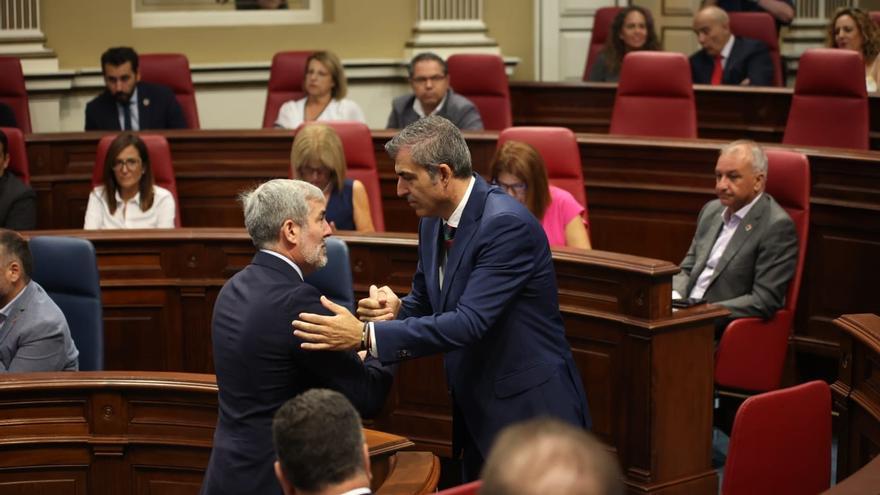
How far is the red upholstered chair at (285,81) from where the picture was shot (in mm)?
7129

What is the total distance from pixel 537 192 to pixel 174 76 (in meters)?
3.26

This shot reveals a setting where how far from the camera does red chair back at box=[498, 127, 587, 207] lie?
5.19 metres

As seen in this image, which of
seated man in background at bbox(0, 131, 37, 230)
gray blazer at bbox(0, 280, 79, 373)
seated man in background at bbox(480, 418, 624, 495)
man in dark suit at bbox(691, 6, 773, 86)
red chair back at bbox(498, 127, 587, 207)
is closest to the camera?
seated man in background at bbox(480, 418, 624, 495)

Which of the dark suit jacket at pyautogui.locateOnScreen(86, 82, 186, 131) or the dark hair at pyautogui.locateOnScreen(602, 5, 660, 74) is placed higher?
the dark hair at pyautogui.locateOnScreen(602, 5, 660, 74)

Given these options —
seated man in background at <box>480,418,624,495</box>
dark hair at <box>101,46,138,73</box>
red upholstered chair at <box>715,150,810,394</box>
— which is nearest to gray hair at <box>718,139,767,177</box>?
red upholstered chair at <box>715,150,810,394</box>

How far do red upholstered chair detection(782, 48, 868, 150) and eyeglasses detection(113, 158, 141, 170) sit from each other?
3005 mm

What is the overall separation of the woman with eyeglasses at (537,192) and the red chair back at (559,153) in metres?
0.50

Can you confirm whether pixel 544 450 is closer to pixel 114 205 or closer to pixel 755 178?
pixel 755 178

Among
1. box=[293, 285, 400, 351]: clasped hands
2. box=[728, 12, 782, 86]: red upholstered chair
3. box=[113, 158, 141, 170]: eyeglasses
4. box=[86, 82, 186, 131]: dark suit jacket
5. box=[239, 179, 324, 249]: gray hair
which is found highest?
Answer: box=[728, 12, 782, 86]: red upholstered chair

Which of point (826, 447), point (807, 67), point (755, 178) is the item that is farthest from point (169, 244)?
point (807, 67)

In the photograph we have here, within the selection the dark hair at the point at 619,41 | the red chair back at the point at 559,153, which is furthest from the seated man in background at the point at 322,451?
the dark hair at the point at 619,41

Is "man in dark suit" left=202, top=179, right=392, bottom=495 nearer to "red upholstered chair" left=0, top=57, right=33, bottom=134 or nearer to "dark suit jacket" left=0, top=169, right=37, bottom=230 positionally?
"dark suit jacket" left=0, top=169, right=37, bottom=230

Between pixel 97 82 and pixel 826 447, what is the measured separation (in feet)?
19.2

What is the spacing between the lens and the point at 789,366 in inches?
196
